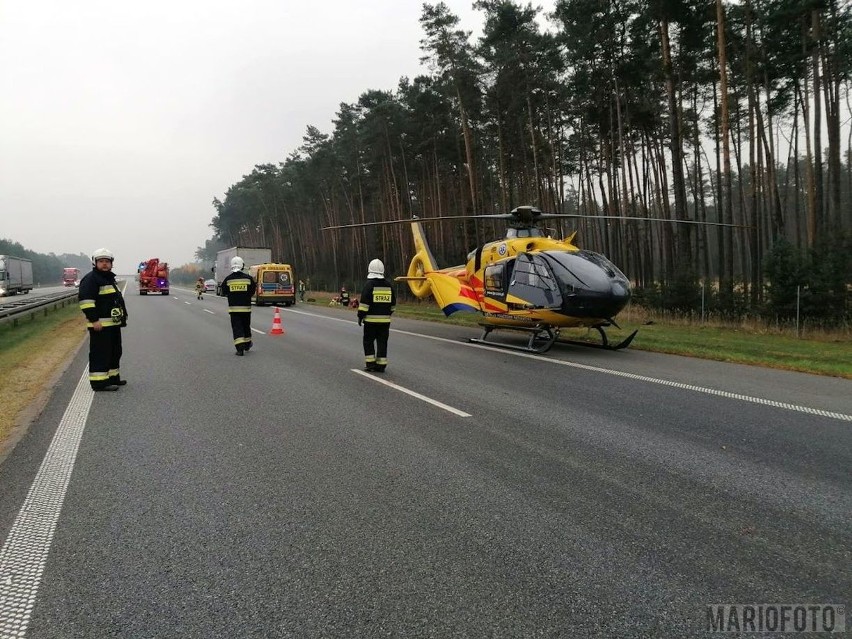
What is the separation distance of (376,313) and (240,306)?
421 centimetres

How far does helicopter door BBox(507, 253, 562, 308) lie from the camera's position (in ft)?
34.0

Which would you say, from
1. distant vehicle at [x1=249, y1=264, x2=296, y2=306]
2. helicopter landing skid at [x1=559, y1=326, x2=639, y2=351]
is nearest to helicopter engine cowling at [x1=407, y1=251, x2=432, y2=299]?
helicopter landing skid at [x1=559, y1=326, x2=639, y2=351]

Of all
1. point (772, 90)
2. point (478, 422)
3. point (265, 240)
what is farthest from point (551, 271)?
point (265, 240)

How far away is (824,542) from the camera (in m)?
3.03

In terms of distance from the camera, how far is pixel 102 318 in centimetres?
765

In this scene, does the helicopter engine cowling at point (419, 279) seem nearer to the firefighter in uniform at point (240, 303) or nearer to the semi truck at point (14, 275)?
the firefighter in uniform at point (240, 303)

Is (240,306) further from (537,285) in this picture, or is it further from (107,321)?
(537,285)

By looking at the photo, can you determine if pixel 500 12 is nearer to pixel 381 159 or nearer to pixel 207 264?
pixel 381 159

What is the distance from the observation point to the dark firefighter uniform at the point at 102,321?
7.55 m

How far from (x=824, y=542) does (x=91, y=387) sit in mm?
8818

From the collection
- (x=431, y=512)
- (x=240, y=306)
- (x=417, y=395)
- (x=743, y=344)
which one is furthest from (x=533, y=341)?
(x=431, y=512)

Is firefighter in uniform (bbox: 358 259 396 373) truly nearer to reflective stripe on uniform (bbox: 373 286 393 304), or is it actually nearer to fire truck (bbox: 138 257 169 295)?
reflective stripe on uniform (bbox: 373 286 393 304)

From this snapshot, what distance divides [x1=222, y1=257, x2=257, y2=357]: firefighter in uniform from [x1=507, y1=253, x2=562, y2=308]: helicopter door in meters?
5.89

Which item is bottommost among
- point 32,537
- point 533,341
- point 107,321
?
point 32,537
